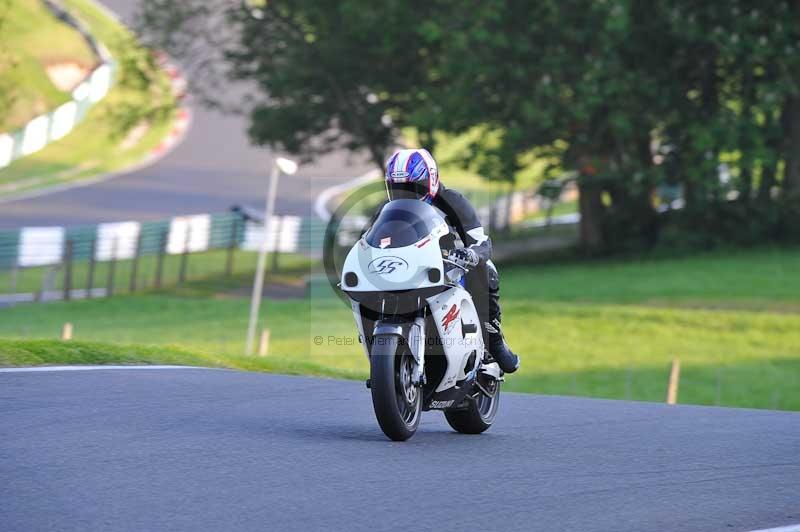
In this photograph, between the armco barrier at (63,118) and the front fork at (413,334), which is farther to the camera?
the armco barrier at (63,118)

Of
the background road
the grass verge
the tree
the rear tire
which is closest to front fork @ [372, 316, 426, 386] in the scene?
the rear tire

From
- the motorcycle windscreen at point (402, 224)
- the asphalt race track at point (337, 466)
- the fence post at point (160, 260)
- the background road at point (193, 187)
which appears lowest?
the asphalt race track at point (337, 466)

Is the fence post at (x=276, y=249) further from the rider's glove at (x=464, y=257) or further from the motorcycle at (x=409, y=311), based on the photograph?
the rider's glove at (x=464, y=257)

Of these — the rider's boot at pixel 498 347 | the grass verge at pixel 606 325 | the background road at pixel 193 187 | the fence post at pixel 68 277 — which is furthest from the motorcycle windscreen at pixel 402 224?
the background road at pixel 193 187

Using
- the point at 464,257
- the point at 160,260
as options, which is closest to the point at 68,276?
the point at 160,260

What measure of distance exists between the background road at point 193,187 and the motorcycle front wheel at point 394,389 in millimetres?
33651

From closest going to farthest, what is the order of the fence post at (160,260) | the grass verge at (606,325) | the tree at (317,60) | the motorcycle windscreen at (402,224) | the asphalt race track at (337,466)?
1. the asphalt race track at (337,466)
2. the motorcycle windscreen at (402,224)
3. the grass verge at (606,325)
4. the fence post at (160,260)
5. the tree at (317,60)

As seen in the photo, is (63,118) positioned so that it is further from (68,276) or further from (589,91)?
(589,91)

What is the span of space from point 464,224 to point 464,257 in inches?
17.3

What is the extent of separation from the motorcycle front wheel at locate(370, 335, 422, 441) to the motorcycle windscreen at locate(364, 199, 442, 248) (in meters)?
0.66

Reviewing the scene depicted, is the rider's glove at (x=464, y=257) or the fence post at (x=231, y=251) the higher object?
the fence post at (x=231, y=251)

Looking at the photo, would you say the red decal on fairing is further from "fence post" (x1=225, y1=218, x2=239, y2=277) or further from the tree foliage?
"fence post" (x1=225, y1=218, x2=239, y2=277)

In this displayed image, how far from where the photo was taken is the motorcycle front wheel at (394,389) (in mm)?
9062

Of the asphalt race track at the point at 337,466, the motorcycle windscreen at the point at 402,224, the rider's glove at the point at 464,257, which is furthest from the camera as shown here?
the rider's glove at the point at 464,257
